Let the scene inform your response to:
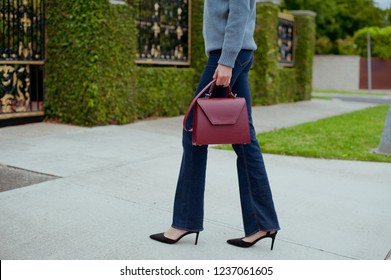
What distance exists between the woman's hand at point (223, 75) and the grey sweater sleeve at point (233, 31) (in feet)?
0.09

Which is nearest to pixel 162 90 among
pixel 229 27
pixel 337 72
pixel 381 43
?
pixel 229 27

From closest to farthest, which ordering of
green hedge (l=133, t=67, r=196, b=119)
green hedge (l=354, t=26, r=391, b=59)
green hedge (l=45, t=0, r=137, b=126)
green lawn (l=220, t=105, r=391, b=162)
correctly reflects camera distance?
green lawn (l=220, t=105, r=391, b=162)
green hedge (l=45, t=0, r=137, b=126)
green hedge (l=133, t=67, r=196, b=119)
green hedge (l=354, t=26, r=391, b=59)

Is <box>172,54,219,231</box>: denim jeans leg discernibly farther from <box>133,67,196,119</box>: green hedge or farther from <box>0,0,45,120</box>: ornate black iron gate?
<box>133,67,196,119</box>: green hedge

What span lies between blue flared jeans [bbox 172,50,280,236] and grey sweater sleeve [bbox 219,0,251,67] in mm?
132

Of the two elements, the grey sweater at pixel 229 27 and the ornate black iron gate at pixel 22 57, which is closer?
the grey sweater at pixel 229 27

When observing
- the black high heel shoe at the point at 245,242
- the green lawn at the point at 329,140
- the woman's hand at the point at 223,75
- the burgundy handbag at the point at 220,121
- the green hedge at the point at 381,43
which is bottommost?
the black high heel shoe at the point at 245,242

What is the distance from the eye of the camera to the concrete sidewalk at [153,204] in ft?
11.7

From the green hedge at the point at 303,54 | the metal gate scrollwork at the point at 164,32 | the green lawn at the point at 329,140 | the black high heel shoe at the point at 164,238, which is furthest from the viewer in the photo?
the green hedge at the point at 303,54

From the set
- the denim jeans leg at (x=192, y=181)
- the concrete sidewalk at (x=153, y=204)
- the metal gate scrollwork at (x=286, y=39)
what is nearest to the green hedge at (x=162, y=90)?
the concrete sidewalk at (x=153, y=204)

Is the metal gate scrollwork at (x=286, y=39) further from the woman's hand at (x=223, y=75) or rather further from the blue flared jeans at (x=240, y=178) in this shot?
the woman's hand at (x=223, y=75)

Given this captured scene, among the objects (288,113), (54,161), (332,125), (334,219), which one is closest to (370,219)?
(334,219)

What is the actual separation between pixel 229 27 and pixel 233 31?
38 mm

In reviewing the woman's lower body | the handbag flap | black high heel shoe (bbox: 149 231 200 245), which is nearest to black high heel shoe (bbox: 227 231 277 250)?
the woman's lower body

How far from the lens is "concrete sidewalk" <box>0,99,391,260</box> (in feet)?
11.7
